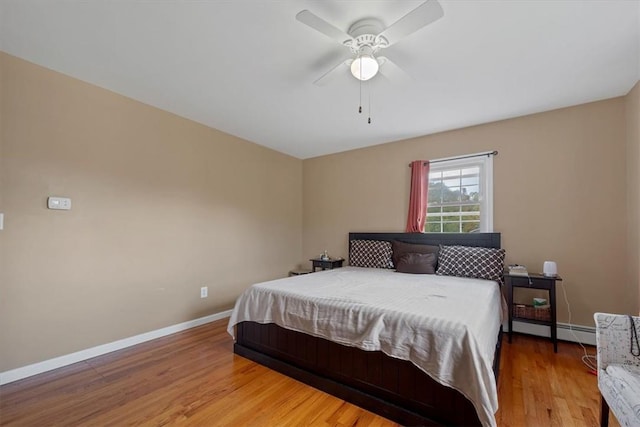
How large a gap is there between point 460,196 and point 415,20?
2698 mm

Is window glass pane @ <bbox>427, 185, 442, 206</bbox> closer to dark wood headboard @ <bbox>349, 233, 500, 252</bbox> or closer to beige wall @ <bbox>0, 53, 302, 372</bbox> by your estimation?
dark wood headboard @ <bbox>349, 233, 500, 252</bbox>

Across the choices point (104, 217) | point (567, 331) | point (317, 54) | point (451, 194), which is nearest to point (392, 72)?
point (317, 54)

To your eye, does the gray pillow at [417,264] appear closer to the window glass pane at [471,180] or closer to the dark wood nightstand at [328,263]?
the window glass pane at [471,180]

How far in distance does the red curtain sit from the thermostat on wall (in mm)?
3826

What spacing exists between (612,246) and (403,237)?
2.12m

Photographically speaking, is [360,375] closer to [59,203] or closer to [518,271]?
[518,271]

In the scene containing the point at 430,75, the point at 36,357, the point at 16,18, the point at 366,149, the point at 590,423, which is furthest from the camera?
the point at 366,149

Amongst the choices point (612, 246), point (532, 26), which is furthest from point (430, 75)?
point (612, 246)

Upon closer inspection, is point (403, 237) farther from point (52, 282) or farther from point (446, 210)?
point (52, 282)

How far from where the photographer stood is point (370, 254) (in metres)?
4.09

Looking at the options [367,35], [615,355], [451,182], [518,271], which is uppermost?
[367,35]

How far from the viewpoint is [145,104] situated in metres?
3.06

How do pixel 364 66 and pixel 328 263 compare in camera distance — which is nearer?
pixel 364 66

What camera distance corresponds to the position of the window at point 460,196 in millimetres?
3512
